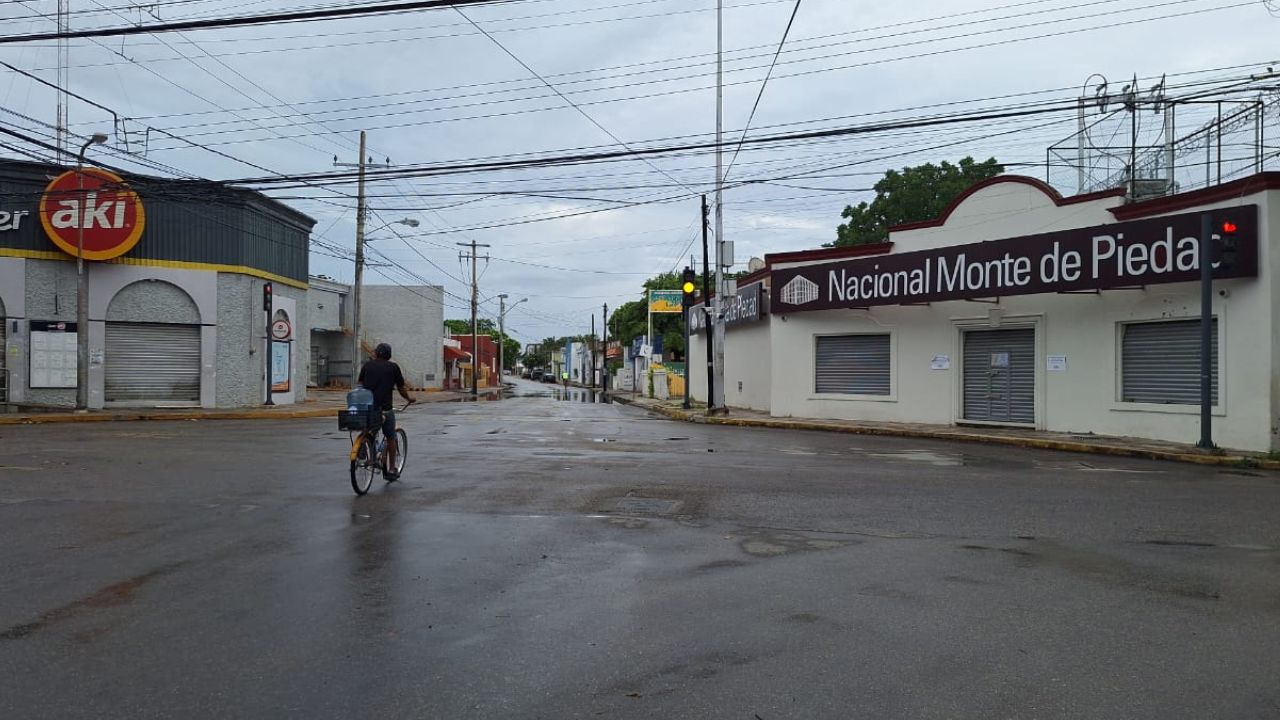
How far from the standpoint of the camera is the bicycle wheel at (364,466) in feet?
33.5

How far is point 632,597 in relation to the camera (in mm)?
5984

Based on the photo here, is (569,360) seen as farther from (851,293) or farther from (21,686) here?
(21,686)

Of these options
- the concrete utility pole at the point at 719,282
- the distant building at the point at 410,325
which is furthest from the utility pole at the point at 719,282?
the distant building at the point at 410,325

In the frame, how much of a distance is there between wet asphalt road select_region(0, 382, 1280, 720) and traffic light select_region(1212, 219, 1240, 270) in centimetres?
580

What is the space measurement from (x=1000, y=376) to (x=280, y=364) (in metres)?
24.2

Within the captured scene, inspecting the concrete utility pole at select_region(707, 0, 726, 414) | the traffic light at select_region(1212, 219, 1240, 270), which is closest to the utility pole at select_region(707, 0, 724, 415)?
the concrete utility pole at select_region(707, 0, 726, 414)

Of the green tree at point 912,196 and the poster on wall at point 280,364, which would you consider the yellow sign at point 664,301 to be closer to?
the green tree at point 912,196

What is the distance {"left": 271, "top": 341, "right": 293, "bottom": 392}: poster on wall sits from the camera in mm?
31278

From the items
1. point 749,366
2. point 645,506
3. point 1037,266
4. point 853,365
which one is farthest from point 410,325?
point 645,506

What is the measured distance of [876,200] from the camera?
54.9 m

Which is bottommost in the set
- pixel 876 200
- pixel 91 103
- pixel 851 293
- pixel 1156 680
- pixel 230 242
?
pixel 1156 680

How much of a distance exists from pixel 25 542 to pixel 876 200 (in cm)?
5272

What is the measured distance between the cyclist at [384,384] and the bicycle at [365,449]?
10cm

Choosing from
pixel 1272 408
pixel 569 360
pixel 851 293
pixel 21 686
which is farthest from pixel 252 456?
pixel 569 360
